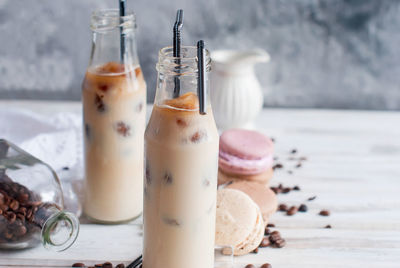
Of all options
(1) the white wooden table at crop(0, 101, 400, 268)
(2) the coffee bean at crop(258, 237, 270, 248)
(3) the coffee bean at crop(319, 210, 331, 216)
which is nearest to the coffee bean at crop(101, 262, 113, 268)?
(1) the white wooden table at crop(0, 101, 400, 268)

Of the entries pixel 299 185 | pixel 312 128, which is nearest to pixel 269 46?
pixel 312 128

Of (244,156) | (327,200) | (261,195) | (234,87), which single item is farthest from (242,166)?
(234,87)

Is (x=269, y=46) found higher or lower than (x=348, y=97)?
higher

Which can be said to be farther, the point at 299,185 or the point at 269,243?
the point at 299,185

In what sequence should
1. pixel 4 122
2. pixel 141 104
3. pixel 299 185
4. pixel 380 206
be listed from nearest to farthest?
1. pixel 141 104
2. pixel 380 206
3. pixel 299 185
4. pixel 4 122

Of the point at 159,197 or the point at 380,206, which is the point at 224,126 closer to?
the point at 380,206

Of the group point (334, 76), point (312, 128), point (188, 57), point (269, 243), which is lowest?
point (269, 243)

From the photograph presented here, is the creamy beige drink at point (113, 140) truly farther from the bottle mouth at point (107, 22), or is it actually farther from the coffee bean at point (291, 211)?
the coffee bean at point (291, 211)
